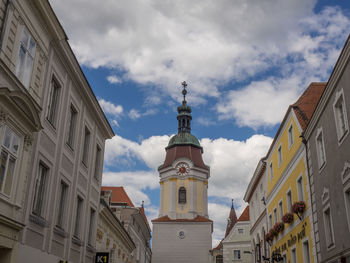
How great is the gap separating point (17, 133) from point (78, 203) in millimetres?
7578

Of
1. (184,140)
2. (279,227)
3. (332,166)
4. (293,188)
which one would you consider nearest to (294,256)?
(279,227)

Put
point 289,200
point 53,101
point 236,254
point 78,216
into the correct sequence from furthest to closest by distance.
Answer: point 236,254 < point 289,200 < point 78,216 < point 53,101

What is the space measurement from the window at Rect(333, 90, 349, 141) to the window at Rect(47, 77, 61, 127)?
10126mm

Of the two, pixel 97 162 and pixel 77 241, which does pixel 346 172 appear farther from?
pixel 97 162

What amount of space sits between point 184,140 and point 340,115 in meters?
60.2

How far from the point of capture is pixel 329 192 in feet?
56.2

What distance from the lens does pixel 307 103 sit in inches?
925

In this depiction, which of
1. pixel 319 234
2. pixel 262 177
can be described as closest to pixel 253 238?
pixel 262 177

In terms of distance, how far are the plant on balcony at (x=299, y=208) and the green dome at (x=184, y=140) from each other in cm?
5392

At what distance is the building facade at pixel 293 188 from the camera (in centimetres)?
2088

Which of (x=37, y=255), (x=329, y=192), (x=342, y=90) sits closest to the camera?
(x=37, y=255)

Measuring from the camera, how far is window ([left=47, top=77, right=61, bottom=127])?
1597 centimetres

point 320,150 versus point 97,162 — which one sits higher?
point 97,162

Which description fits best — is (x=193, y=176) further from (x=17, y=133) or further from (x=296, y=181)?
(x=17, y=133)
